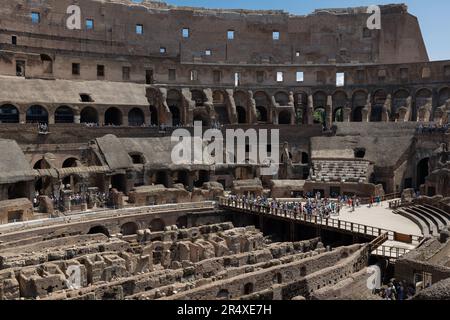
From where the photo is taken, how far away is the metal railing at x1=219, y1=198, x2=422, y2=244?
2536cm

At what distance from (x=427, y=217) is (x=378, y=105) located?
80.5 ft

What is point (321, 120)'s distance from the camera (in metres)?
59.0

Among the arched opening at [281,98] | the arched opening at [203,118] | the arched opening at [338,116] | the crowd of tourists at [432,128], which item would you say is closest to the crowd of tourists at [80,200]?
the arched opening at [203,118]

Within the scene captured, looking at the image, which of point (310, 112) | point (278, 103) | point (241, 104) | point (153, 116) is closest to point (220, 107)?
point (241, 104)

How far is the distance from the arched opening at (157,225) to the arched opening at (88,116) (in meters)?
16.5

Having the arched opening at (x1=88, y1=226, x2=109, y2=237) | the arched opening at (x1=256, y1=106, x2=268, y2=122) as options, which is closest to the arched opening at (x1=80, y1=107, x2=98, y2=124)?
the arched opening at (x1=88, y1=226, x2=109, y2=237)

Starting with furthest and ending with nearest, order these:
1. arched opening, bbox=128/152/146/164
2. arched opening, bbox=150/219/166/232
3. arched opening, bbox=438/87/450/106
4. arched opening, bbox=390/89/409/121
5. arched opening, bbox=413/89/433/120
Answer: arched opening, bbox=390/89/409/121 → arched opening, bbox=413/89/433/120 → arched opening, bbox=438/87/450/106 → arched opening, bbox=128/152/146/164 → arched opening, bbox=150/219/166/232

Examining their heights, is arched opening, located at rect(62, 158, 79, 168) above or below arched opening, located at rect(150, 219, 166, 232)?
above

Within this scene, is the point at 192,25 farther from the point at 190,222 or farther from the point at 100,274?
the point at 100,274

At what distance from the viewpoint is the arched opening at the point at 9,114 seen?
3925cm

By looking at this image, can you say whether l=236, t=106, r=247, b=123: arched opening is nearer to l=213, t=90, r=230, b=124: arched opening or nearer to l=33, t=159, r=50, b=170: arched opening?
l=213, t=90, r=230, b=124: arched opening

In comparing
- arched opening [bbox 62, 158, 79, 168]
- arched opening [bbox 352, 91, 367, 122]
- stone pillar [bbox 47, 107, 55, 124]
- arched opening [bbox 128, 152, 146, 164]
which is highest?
arched opening [bbox 352, 91, 367, 122]

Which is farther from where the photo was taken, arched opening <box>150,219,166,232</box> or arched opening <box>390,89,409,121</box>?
arched opening <box>390,89,409,121</box>

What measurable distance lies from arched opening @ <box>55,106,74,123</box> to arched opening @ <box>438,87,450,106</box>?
3715 cm
